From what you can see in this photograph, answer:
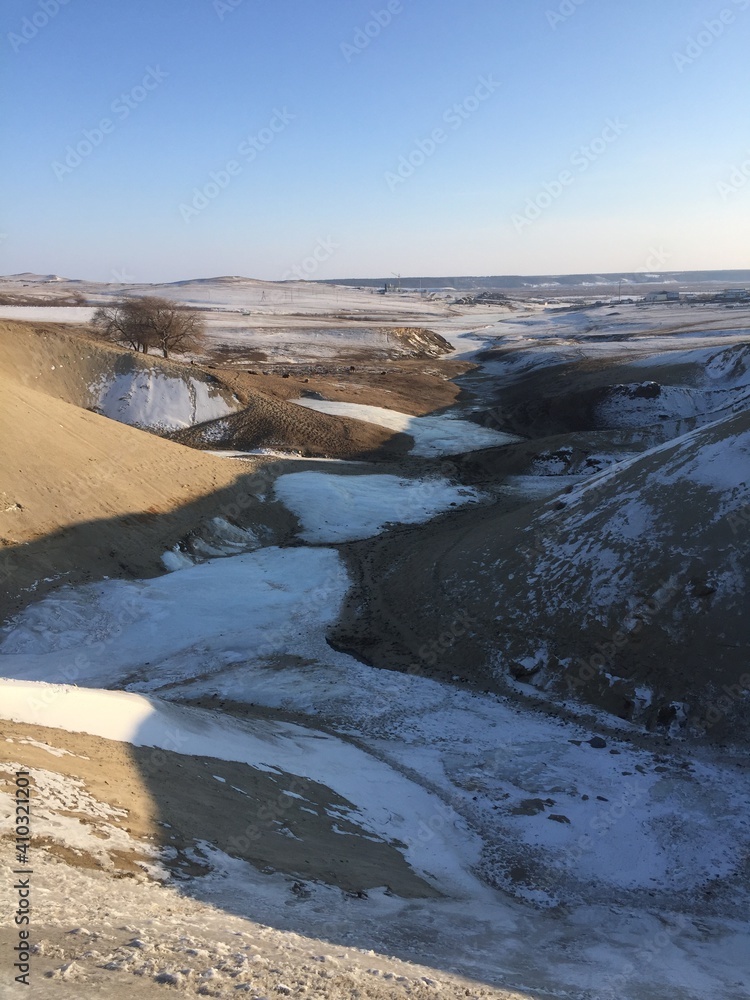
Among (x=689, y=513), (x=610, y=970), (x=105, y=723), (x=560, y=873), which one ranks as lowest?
(x=560, y=873)

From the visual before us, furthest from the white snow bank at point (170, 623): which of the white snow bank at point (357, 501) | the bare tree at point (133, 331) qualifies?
the bare tree at point (133, 331)

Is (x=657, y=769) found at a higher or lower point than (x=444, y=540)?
lower

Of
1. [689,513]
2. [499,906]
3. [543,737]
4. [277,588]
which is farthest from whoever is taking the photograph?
[277,588]

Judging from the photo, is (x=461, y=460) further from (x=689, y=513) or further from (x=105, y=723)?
(x=105, y=723)

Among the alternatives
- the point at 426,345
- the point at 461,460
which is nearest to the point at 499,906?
the point at 461,460

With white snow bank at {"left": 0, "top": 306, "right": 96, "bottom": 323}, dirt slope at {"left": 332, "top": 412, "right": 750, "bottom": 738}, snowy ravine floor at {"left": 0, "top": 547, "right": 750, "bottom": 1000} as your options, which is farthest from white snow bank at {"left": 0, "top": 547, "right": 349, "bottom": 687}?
white snow bank at {"left": 0, "top": 306, "right": 96, "bottom": 323}

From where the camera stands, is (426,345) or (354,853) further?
(426,345)

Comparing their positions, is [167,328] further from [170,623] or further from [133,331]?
[170,623]
